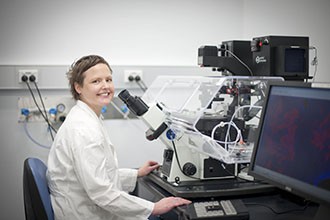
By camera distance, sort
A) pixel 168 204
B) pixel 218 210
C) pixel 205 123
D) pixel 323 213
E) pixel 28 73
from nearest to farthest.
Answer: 1. pixel 323 213
2. pixel 218 210
3. pixel 168 204
4. pixel 205 123
5. pixel 28 73

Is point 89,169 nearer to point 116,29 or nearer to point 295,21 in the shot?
point 116,29

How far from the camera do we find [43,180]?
5.22 feet

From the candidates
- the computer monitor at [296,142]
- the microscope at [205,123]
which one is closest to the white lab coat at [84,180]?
the microscope at [205,123]

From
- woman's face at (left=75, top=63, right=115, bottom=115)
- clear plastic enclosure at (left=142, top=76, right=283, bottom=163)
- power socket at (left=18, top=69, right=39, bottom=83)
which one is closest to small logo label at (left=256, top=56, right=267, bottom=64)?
clear plastic enclosure at (left=142, top=76, right=283, bottom=163)

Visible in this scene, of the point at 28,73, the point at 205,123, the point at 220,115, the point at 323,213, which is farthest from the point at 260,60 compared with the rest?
the point at 28,73

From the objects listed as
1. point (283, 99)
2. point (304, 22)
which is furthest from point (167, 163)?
point (304, 22)

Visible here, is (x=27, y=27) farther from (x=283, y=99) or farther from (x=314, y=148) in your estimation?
(x=314, y=148)

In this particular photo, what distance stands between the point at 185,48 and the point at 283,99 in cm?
175

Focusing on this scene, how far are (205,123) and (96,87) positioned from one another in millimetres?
518

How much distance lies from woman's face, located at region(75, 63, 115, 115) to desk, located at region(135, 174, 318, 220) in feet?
1.56

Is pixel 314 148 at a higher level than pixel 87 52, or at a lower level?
lower

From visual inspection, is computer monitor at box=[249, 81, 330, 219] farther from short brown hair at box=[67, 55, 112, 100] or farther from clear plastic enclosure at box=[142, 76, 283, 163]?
short brown hair at box=[67, 55, 112, 100]

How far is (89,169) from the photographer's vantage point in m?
1.52

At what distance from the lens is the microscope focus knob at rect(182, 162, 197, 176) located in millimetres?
1682
